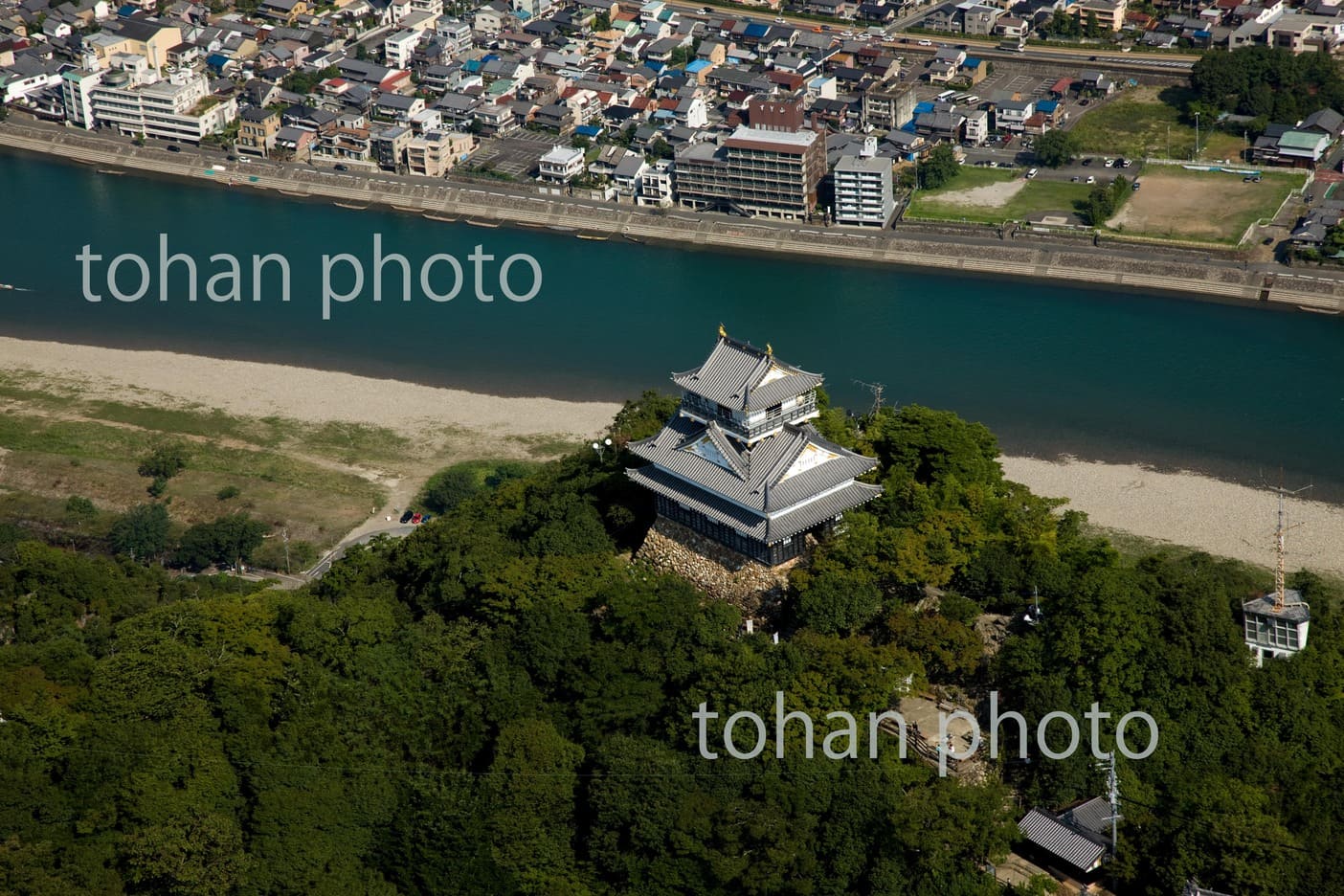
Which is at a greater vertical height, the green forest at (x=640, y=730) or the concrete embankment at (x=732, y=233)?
the concrete embankment at (x=732, y=233)

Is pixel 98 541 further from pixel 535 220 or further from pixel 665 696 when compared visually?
pixel 535 220

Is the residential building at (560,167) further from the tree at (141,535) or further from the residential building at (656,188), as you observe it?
the tree at (141,535)

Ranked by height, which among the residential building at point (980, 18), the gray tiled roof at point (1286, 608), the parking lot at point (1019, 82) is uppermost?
the residential building at point (980, 18)

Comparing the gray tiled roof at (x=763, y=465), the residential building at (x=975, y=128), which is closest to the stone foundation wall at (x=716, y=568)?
the gray tiled roof at (x=763, y=465)

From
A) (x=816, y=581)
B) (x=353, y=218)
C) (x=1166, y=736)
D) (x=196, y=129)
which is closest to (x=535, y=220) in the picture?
(x=353, y=218)

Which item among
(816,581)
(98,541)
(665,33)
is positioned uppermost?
(665,33)
